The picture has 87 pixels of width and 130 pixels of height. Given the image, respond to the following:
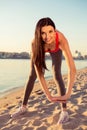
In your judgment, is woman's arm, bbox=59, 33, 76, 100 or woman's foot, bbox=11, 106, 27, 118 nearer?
woman's arm, bbox=59, 33, 76, 100

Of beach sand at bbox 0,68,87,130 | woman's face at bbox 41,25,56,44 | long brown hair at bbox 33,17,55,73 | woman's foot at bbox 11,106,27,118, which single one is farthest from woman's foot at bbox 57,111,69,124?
woman's face at bbox 41,25,56,44

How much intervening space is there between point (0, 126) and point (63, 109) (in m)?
0.98

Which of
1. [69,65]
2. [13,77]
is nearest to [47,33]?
[69,65]

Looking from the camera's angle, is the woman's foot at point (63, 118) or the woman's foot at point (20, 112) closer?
the woman's foot at point (63, 118)

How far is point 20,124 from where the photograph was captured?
16.6ft

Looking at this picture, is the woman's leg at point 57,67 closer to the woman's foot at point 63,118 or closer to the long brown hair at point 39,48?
the woman's foot at point 63,118

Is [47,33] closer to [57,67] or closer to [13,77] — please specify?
[57,67]

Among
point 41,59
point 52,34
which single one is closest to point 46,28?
point 52,34

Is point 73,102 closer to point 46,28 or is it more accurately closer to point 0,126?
point 0,126

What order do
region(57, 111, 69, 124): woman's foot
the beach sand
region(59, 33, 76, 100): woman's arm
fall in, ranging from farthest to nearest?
1. region(57, 111, 69, 124): woman's foot
2. the beach sand
3. region(59, 33, 76, 100): woman's arm

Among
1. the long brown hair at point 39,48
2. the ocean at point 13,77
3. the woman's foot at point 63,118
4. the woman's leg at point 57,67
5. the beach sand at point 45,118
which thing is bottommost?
the ocean at point 13,77

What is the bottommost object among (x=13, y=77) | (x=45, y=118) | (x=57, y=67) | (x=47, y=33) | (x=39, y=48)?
(x=13, y=77)

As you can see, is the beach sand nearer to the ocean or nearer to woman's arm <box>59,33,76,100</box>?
woman's arm <box>59,33,76,100</box>

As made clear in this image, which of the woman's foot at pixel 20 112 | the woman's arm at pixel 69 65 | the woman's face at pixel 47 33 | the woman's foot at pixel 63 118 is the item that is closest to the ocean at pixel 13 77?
the woman's foot at pixel 20 112
